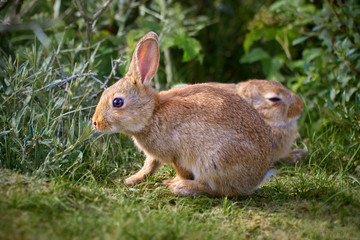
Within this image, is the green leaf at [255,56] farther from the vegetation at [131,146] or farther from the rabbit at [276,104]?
the rabbit at [276,104]

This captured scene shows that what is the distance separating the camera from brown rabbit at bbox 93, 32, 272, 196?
3.49 m

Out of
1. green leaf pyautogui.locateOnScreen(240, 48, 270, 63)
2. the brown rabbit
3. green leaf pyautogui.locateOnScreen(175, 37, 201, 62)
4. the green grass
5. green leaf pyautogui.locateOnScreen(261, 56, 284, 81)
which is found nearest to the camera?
the green grass

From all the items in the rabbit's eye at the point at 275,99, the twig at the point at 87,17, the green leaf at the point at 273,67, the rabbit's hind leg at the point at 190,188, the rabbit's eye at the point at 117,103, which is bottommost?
the rabbit's hind leg at the point at 190,188

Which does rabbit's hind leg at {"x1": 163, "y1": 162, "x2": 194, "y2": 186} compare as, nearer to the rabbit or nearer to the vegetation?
the vegetation

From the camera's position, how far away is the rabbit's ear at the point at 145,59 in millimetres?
3629

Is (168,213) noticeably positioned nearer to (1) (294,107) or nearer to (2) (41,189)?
(2) (41,189)

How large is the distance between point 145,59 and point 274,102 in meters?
1.95

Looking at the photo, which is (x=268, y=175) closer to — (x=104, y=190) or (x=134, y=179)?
(x=134, y=179)

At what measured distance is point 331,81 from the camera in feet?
17.5

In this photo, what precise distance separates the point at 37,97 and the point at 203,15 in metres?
4.22

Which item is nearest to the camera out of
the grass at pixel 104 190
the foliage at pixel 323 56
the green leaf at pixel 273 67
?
the grass at pixel 104 190

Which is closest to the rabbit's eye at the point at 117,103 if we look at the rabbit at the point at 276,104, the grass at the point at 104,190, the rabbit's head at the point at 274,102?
the grass at the point at 104,190

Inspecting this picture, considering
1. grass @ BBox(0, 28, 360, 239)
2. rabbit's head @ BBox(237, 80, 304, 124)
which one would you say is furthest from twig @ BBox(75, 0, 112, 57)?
rabbit's head @ BBox(237, 80, 304, 124)

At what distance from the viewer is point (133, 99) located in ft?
11.9
